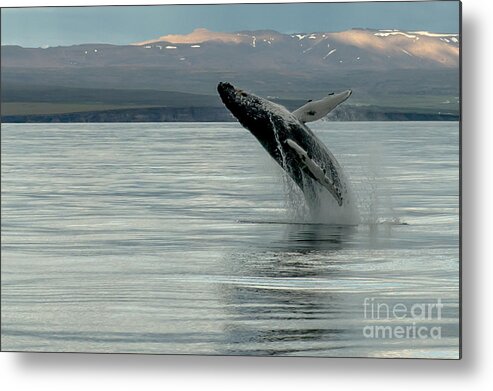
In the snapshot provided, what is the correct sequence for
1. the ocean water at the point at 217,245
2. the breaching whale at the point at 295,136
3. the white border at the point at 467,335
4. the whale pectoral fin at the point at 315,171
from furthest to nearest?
the whale pectoral fin at the point at 315,171, the breaching whale at the point at 295,136, the ocean water at the point at 217,245, the white border at the point at 467,335

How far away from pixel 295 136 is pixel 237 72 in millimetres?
732

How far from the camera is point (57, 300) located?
10414 millimetres

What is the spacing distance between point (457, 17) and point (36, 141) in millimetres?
3313

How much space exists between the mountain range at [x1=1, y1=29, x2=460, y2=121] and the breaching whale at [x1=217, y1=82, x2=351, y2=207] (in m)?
0.10

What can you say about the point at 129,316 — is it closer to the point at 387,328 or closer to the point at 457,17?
the point at 387,328

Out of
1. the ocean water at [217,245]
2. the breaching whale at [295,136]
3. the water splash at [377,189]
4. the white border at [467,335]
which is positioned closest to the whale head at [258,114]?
the breaching whale at [295,136]

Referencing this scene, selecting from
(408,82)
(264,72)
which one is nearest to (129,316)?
(264,72)

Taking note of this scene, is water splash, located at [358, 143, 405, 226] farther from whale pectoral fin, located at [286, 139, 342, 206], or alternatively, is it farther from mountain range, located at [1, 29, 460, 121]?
mountain range, located at [1, 29, 460, 121]

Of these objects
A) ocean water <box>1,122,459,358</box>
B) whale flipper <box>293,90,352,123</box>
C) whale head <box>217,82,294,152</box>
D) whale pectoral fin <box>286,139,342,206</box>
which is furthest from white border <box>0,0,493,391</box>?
whale head <box>217,82,294,152</box>

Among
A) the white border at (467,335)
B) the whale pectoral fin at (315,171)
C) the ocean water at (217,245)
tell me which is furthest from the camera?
the whale pectoral fin at (315,171)

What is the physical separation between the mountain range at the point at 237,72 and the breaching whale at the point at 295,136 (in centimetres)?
10

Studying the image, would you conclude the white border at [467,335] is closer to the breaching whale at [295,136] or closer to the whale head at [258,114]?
the breaching whale at [295,136]

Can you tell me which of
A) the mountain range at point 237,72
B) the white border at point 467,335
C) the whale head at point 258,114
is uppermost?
the mountain range at point 237,72

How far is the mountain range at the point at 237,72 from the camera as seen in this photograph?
10109 millimetres
